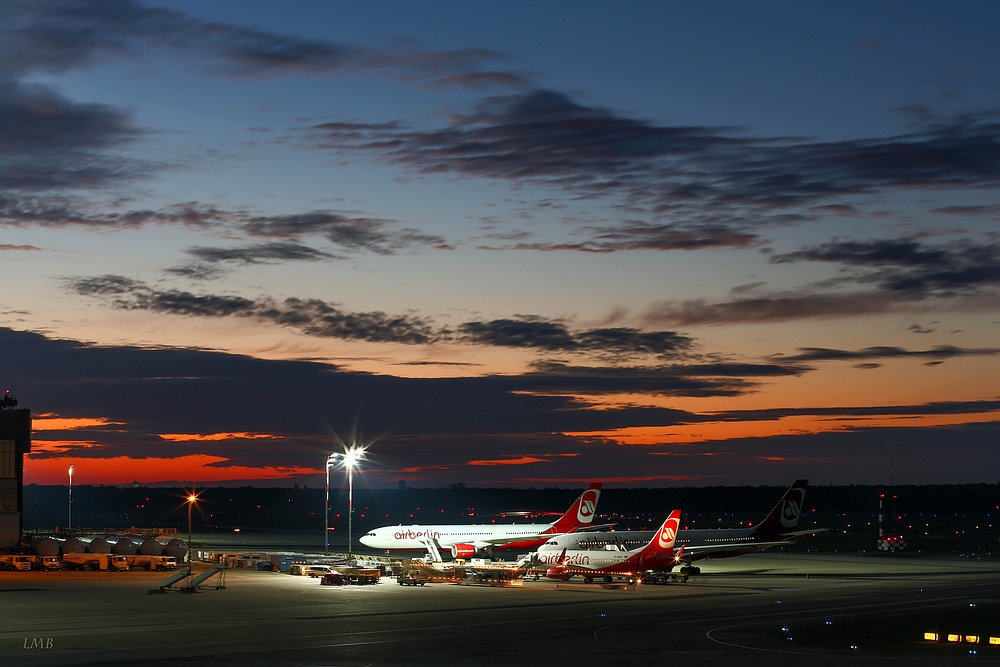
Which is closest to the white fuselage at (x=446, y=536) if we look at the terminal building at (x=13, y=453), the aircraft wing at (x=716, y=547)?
the aircraft wing at (x=716, y=547)

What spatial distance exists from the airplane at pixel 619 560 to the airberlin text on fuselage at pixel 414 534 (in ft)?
55.8

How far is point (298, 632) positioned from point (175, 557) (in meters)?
56.4

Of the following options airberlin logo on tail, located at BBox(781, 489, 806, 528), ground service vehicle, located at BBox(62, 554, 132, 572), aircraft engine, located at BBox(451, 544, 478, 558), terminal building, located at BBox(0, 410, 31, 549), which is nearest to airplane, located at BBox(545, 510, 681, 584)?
aircraft engine, located at BBox(451, 544, 478, 558)

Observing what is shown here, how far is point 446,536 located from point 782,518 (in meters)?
29.4

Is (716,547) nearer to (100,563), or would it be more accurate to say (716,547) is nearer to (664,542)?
(664,542)

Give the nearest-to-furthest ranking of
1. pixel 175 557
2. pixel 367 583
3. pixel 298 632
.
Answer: pixel 298 632 → pixel 367 583 → pixel 175 557

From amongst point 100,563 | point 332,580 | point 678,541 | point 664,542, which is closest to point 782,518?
point 678,541

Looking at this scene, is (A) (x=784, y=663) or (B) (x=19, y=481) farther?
(B) (x=19, y=481)

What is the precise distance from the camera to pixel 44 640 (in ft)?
139

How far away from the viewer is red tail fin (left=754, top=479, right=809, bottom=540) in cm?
9162

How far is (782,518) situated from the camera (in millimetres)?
93625

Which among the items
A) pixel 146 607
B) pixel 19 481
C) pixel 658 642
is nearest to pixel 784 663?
pixel 658 642

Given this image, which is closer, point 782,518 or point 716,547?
point 716,547

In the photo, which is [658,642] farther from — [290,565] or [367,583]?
[290,565]
